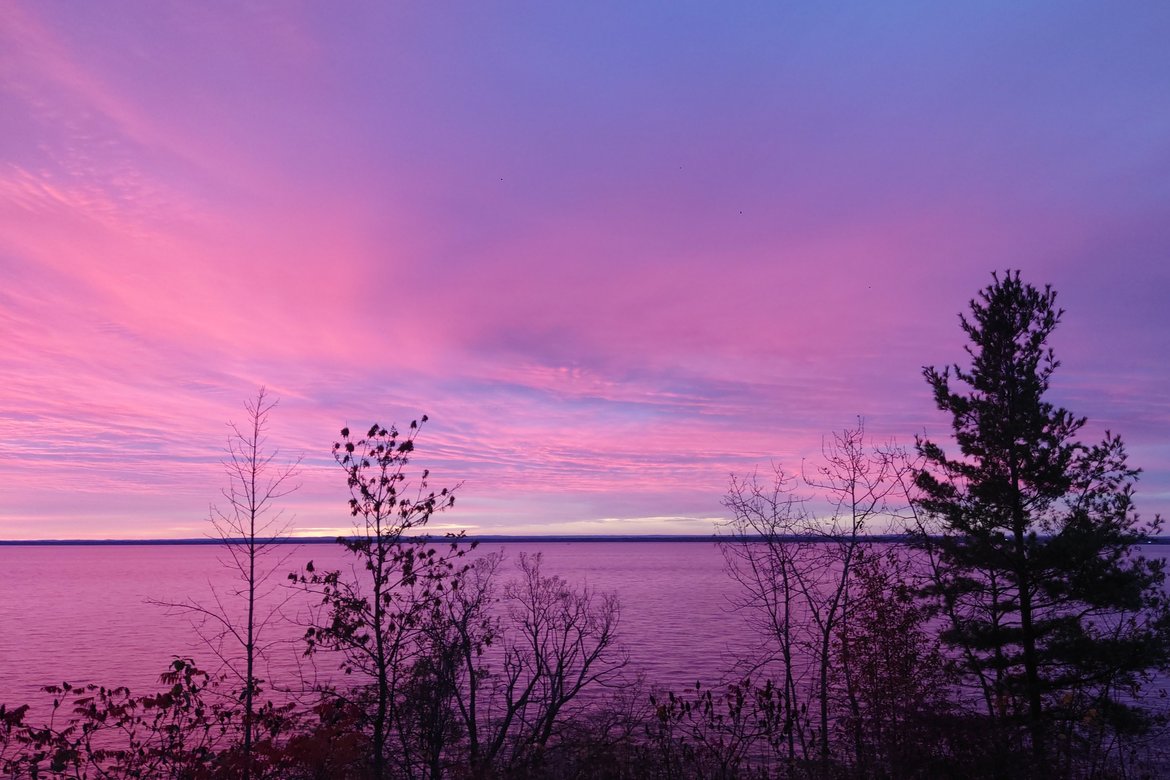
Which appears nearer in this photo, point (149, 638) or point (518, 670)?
point (518, 670)

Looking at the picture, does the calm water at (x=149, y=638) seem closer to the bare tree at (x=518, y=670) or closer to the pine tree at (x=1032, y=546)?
the bare tree at (x=518, y=670)

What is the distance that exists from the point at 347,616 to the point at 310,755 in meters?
3.12

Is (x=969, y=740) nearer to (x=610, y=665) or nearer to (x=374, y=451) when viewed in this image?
(x=374, y=451)

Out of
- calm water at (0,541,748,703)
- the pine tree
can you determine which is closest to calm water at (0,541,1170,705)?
calm water at (0,541,748,703)

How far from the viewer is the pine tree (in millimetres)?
23766

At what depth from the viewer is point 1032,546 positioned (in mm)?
24594

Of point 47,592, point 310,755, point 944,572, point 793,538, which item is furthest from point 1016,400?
point 47,592

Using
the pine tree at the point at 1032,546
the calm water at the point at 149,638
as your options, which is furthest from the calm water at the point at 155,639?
the pine tree at the point at 1032,546

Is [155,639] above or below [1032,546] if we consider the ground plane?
below

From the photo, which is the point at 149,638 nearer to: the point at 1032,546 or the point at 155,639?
the point at 155,639

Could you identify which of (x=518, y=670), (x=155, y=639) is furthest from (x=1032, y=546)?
(x=155, y=639)

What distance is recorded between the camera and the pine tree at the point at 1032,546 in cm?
2377

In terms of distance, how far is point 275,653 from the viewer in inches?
2259

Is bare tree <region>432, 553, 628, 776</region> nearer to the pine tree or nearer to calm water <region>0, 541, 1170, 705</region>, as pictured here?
calm water <region>0, 541, 1170, 705</region>
